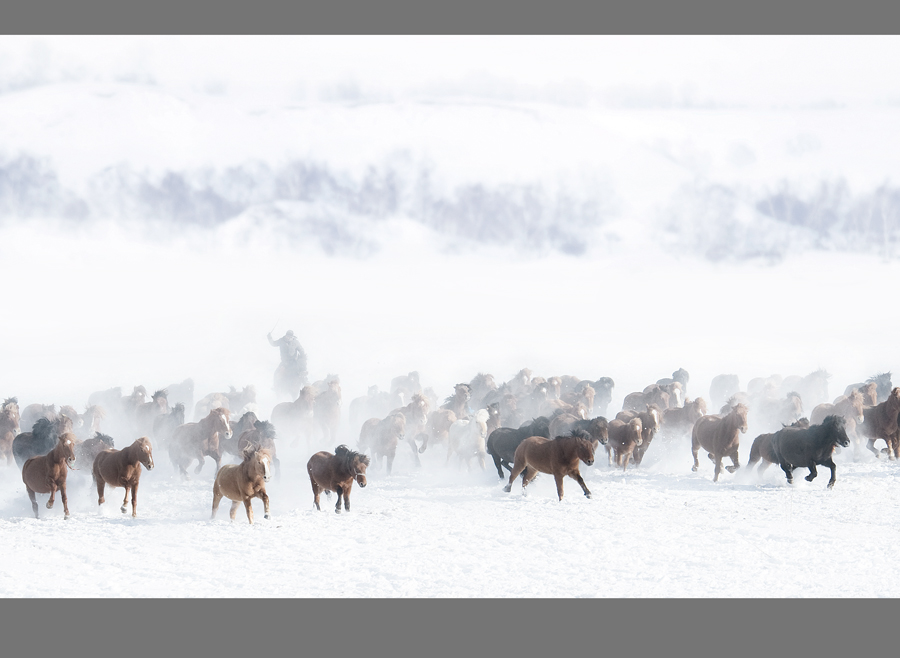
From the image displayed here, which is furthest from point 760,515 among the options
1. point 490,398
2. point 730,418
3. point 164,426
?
point 164,426

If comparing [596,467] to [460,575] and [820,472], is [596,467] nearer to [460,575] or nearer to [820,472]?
[820,472]

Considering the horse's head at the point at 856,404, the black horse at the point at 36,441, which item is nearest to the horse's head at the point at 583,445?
the horse's head at the point at 856,404

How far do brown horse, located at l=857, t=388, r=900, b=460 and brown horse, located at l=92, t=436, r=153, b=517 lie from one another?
1651cm

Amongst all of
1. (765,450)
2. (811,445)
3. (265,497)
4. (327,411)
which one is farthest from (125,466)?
(811,445)

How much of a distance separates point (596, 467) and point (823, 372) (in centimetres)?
1604

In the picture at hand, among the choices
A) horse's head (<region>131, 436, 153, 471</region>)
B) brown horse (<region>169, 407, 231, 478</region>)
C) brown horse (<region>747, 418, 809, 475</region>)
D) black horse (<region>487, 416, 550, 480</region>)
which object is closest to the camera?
horse's head (<region>131, 436, 153, 471</region>)

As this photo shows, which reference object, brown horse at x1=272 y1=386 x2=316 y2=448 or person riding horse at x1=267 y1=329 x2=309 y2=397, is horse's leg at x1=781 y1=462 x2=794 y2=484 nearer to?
brown horse at x1=272 y1=386 x2=316 y2=448

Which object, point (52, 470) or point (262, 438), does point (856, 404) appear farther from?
point (52, 470)

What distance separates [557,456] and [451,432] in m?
6.03

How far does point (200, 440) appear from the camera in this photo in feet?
66.3

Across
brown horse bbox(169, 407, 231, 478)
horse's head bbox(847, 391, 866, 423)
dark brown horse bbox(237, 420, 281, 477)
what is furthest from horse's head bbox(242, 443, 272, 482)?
horse's head bbox(847, 391, 866, 423)

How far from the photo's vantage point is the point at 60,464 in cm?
1554

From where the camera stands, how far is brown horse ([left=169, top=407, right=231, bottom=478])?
19781 millimetres

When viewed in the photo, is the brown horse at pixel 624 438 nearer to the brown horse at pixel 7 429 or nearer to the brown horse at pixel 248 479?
the brown horse at pixel 248 479
